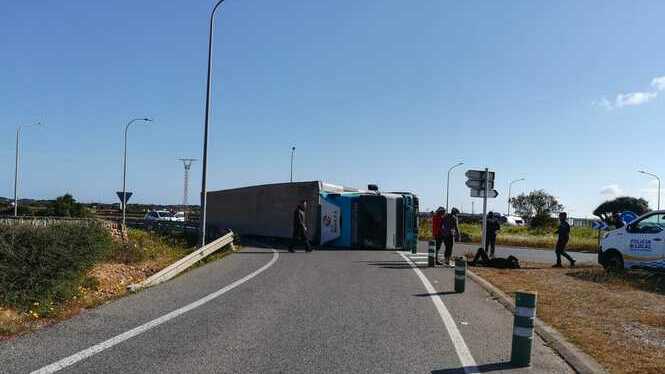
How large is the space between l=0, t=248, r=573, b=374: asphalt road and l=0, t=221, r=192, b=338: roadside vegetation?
709 millimetres

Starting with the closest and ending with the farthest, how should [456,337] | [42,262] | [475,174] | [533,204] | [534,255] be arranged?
1. [456,337]
2. [42,262]
3. [475,174]
4. [534,255]
5. [533,204]

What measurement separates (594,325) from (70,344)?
697 cm

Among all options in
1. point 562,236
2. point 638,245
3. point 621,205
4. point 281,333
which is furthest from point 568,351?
point 621,205

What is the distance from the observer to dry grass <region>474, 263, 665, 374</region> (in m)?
7.44

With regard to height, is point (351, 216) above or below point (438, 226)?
above

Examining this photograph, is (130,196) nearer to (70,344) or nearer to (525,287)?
(525,287)

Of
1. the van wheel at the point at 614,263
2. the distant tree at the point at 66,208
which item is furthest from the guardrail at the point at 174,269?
the distant tree at the point at 66,208

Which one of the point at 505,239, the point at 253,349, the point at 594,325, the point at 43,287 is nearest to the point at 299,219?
the point at 43,287

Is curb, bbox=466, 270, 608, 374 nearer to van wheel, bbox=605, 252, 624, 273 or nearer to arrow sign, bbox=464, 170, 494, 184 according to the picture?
van wheel, bbox=605, 252, 624, 273

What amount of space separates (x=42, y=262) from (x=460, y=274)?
7571 millimetres

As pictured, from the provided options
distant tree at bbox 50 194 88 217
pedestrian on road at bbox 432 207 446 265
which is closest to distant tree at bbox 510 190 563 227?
distant tree at bbox 50 194 88 217

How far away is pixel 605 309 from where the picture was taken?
11000mm

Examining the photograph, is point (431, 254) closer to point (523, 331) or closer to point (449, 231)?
point (449, 231)

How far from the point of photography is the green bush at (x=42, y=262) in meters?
10.2
